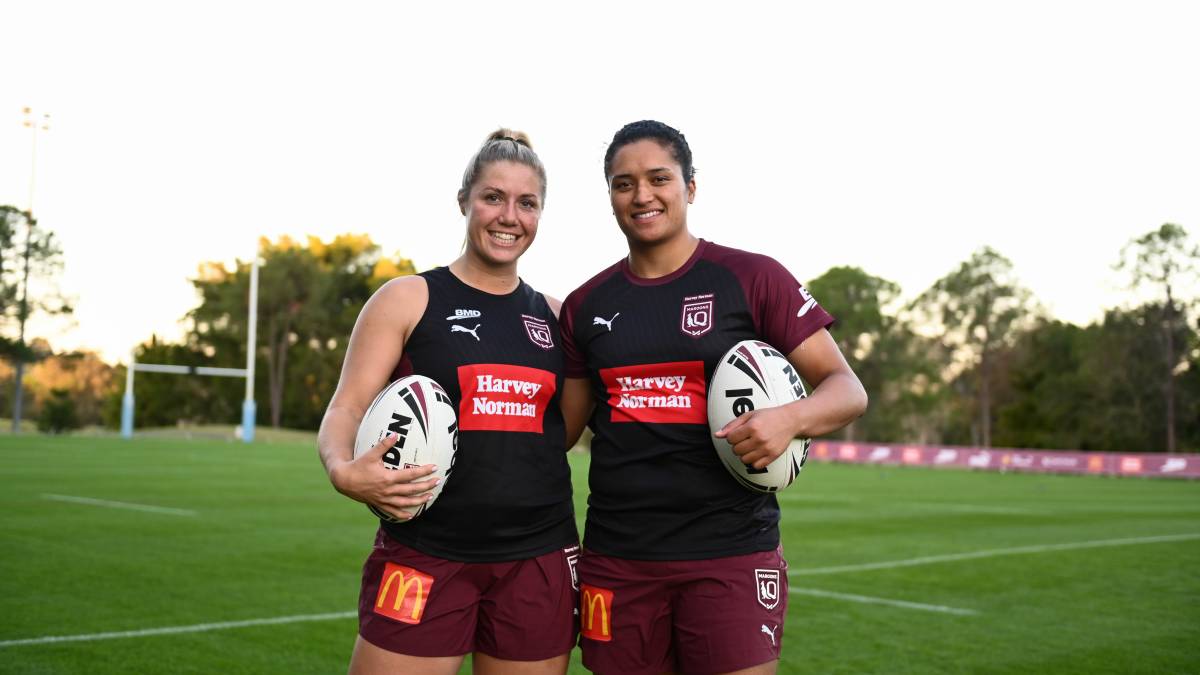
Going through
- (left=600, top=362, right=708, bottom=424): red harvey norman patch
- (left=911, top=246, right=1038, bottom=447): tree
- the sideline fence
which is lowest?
the sideline fence

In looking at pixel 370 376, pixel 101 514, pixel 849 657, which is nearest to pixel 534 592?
pixel 370 376

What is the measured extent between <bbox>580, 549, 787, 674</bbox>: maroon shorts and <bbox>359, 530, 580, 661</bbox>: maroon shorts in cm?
11

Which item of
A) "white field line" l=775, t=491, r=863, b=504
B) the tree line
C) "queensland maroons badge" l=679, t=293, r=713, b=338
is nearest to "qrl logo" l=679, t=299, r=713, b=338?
"queensland maroons badge" l=679, t=293, r=713, b=338

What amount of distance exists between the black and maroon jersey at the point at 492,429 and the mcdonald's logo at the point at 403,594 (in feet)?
0.31

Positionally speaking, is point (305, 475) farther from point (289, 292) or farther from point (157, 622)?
point (289, 292)

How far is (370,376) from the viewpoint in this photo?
3578mm

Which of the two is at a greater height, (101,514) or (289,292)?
(289,292)

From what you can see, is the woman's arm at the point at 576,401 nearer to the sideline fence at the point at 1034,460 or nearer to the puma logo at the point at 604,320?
the puma logo at the point at 604,320

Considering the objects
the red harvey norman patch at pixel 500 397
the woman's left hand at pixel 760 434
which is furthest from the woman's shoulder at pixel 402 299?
the woman's left hand at pixel 760 434

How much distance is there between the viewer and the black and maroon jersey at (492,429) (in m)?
3.55

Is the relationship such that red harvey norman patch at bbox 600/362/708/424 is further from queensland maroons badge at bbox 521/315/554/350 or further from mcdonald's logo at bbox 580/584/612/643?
mcdonald's logo at bbox 580/584/612/643

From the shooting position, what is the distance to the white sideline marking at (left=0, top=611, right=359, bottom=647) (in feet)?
22.1

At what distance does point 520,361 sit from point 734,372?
0.79 metres

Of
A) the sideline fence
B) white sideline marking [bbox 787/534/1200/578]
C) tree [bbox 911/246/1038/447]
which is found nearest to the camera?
white sideline marking [bbox 787/534/1200/578]
